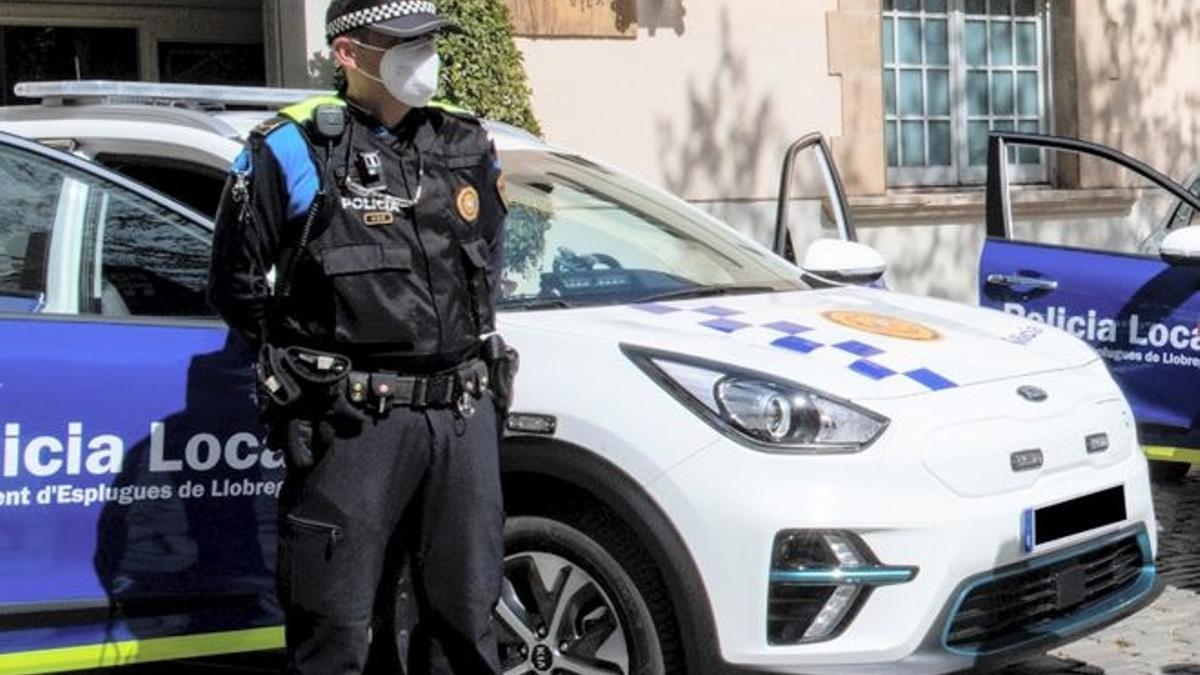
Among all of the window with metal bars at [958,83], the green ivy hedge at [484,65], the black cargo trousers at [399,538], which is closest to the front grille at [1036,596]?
the black cargo trousers at [399,538]

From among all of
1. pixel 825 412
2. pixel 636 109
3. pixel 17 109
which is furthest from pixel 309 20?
pixel 825 412

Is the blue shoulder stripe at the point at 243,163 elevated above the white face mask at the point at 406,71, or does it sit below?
below

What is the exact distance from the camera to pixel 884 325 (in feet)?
14.6

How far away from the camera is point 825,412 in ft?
12.8

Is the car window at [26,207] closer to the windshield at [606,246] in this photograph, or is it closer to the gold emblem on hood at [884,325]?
the windshield at [606,246]

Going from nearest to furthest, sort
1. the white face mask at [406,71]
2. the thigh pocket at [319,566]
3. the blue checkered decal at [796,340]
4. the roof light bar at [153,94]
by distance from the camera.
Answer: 1. the thigh pocket at [319,566]
2. the white face mask at [406,71]
3. the blue checkered decal at [796,340]
4. the roof light bar at [153,94]

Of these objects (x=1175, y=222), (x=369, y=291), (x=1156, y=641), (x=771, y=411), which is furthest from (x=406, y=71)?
(x=1175, y=222)

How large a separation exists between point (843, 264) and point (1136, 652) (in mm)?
1511

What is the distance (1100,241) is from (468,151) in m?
9.36

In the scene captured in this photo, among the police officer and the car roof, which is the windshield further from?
the police officer

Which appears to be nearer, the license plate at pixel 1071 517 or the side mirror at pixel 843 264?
the license plate at pixel 1071 517

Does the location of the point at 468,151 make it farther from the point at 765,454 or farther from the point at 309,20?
the point at 309,20

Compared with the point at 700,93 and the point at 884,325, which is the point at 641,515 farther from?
the point at 700,93

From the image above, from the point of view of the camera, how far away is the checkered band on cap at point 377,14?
138 inches
